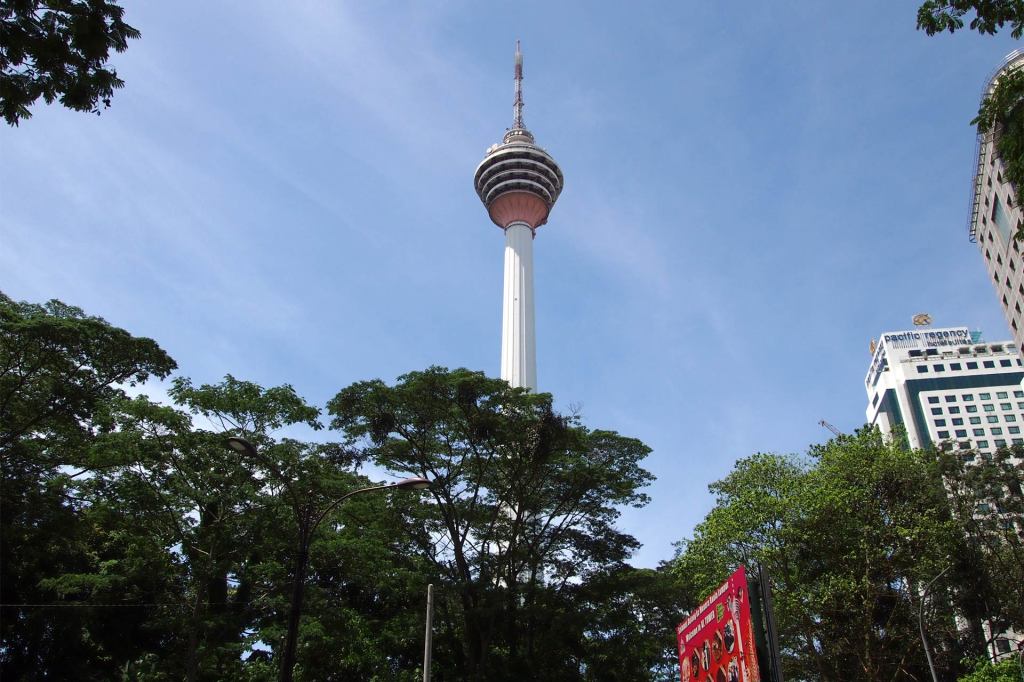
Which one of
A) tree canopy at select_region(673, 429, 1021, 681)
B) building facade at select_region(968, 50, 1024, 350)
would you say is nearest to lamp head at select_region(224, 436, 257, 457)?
tree canopy at select_region(673, 429, 1021, 681)

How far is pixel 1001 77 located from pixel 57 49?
11.7 m

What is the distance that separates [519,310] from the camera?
71000mm

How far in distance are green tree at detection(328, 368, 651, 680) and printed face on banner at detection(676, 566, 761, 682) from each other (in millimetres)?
11290

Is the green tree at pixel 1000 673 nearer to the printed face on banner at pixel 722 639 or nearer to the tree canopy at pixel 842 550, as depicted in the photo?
the tree canopy at pixel 842 550

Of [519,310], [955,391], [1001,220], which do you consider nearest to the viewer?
[1001,220]

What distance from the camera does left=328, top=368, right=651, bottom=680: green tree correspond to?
30.4 meters

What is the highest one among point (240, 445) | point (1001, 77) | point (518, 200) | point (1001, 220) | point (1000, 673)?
point (518, 200)

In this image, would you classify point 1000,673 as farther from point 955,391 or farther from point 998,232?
point 955,391

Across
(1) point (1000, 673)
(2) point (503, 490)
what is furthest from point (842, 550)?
(2) point (503, 490)

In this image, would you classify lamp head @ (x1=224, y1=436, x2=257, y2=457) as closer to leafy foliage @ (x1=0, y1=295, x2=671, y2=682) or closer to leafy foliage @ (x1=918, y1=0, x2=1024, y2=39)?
leafy foliage @ (x1=0, y1=295, x2=671, y2=682)

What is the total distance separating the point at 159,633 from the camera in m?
31.3

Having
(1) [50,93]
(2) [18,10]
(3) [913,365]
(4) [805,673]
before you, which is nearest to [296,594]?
(1) [50,93]

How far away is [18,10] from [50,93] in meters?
0.88

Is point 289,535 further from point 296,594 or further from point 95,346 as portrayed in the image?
point 296,594
